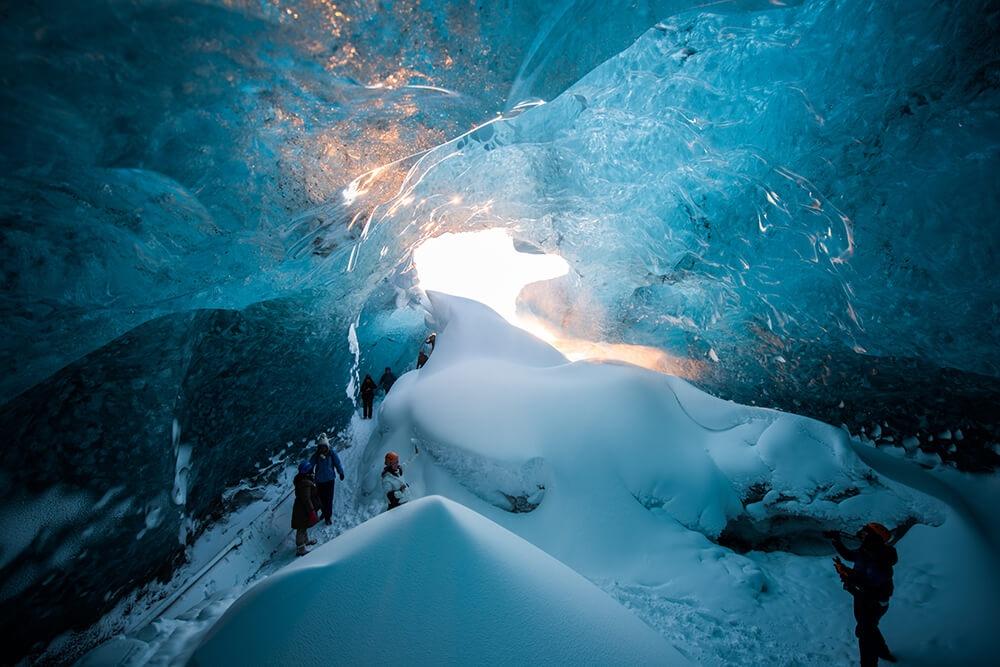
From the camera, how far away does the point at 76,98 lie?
251cm

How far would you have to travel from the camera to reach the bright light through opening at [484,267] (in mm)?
11820

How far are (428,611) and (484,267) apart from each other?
11.8 m

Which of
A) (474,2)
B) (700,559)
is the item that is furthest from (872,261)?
(474,2)

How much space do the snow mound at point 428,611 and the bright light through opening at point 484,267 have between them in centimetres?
856

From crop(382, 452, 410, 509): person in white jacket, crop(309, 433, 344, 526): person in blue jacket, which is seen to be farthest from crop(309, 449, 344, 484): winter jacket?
crop(382, 452, 410, 509): person in white jacket

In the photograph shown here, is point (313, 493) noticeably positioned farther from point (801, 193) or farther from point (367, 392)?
point (801, 193)

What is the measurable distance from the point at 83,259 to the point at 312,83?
2.29 m

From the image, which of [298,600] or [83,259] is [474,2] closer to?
[83,259]

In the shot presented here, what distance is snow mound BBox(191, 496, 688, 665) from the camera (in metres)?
2.01

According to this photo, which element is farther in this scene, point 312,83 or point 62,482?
point 62,482

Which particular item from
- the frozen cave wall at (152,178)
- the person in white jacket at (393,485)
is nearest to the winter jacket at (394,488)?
the person in white jacket at (393,485)

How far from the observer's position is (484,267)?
1338 centimetres

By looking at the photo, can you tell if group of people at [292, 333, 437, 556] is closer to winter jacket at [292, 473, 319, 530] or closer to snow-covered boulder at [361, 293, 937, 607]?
winter jacket at [292, 473, 319, 530]

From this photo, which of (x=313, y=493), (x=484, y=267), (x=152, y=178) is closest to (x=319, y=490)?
(x=313, y=493)
